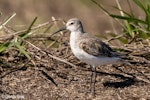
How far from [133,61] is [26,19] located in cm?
621

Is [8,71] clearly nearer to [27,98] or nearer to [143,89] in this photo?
[27,98]

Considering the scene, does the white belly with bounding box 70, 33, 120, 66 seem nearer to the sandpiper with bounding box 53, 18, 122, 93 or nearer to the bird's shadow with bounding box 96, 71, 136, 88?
the sandpiper with bounding box 53, 18, 122, 93

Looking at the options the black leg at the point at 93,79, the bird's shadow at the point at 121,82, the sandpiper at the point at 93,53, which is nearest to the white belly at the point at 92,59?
the sandpiper at the point at 93,53

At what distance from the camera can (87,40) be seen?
7.94 meters

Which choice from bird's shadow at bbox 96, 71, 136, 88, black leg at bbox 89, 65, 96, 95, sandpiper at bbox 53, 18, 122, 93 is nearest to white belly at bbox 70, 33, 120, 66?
sandpiper at bbox 53, 18, 122, 93

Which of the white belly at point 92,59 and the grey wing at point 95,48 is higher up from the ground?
the grey wing at point 95,48

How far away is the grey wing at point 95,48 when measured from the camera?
7.77 metres

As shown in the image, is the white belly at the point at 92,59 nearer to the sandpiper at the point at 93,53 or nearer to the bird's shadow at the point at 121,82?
the sandpiper at the point at 93,53

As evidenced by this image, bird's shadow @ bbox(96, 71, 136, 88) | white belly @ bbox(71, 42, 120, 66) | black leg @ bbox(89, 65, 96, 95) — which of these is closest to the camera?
black leg @ bbox(89, 65, 96, 95)

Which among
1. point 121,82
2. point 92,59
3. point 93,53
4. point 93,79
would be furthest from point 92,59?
point 121,82

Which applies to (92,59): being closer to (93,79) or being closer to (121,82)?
(93,79)

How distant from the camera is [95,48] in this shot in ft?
25.7

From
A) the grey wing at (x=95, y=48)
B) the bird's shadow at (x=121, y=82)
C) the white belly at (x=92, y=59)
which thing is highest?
the grey wing at (x=95, y=48)

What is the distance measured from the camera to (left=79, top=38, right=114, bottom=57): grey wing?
25.5 feet
